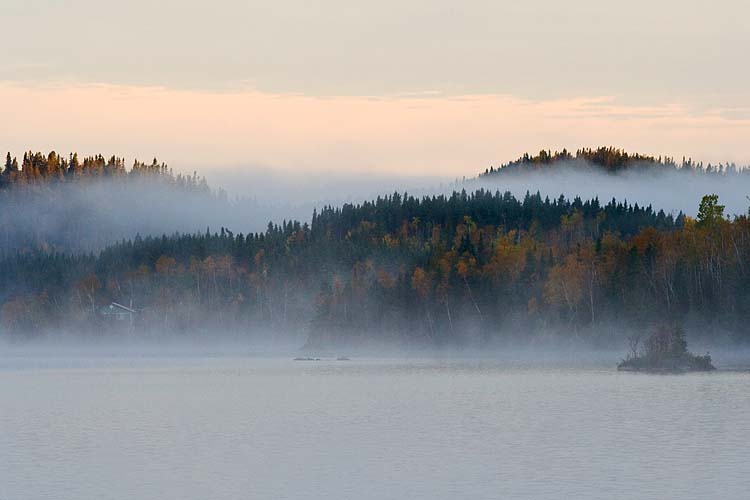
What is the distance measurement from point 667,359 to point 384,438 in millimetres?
60862

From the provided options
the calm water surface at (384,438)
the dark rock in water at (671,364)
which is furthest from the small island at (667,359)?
the calm water surface at (384,438)

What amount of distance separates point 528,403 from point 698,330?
86394 millimetres

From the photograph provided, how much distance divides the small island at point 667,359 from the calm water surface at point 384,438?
674 cm

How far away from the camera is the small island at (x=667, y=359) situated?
393 feet

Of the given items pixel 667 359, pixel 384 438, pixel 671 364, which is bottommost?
pixel 384 438

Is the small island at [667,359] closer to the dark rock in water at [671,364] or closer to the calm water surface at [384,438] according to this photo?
the dark rock in water at [671,364]

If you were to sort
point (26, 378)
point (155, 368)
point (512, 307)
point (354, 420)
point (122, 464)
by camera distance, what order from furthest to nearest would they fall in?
point (512, 307)
point (155, 368)
point (26, 378)
point (354, 420)
point (122, 464)

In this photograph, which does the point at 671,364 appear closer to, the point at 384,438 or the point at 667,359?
the point at 667,359

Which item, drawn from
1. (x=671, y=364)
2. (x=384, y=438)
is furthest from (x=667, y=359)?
(x=384, y=438)

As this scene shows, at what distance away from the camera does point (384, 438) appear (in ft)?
215

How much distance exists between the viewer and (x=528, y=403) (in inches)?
3369

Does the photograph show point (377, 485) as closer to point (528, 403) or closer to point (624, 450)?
point (624, 450)

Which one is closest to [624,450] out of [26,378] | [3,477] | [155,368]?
[3,477]

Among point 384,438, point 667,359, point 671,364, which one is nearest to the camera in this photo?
point 384,438
